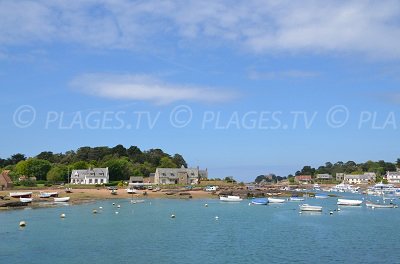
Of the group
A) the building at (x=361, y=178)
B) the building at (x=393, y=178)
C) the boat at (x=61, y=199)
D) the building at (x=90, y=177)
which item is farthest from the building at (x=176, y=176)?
the building at (x=393, y=178)

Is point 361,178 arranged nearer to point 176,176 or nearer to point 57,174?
point 176,176

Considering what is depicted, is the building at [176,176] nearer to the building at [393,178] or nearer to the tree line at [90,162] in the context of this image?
the tree line at [90,162]

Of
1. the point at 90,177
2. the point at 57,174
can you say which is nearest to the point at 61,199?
the point at 57,174

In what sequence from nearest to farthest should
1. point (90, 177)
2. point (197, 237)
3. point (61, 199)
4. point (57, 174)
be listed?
point (197, 237) → point (61, 199) → point (57, 174) → point (90, 177)

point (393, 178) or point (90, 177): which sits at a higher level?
point (90, 177)

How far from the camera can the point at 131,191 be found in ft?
322

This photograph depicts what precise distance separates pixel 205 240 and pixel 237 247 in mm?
4097

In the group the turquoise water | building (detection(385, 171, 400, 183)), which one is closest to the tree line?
the turquoise water

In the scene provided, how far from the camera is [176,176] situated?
5615 inches

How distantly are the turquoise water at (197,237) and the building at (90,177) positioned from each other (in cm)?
6391

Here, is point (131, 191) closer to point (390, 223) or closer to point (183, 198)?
point (183, 198)

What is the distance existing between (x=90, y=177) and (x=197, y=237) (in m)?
92.0

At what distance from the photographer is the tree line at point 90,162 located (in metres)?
129

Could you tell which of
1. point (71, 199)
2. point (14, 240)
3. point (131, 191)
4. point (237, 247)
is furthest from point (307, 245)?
point (131, 191)
